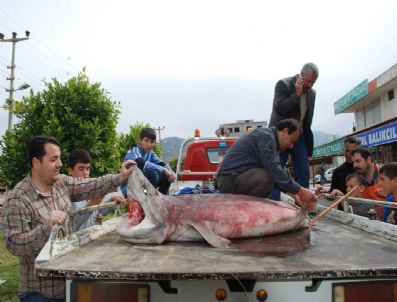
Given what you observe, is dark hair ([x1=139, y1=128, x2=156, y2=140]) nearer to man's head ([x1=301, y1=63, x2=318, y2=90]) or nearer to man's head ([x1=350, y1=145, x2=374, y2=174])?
man's head ([x1=301, y1=63, x2=318, y2=90])

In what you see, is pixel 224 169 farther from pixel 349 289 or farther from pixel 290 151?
pixel 349 289

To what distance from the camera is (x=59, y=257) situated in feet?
6.43

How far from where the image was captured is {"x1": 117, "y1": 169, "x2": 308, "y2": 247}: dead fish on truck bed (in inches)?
95.0

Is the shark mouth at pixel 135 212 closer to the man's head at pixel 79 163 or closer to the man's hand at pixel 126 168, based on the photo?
the man's hand at pixel 126 168

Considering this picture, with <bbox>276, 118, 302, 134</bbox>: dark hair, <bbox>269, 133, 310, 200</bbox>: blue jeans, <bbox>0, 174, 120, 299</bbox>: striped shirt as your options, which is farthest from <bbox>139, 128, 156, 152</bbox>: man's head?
<bbox>0, 174, 120, 299</bbox>: striped shirt

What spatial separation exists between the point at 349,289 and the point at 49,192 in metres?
1.97

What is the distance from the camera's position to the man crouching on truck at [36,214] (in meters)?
2.27

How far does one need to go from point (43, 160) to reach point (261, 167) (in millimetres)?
1809

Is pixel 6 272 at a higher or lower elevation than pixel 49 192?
lower

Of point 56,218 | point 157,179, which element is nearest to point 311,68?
point 157,179

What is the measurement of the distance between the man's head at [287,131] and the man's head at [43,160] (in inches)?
76.9

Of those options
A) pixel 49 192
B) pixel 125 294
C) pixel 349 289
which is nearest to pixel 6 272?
pixel 49 192

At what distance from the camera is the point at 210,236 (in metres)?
2.38

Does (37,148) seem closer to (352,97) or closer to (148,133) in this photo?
(148,133)
